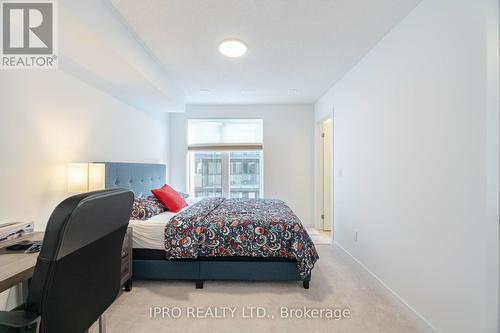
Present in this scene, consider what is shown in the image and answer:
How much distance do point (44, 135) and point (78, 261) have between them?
1658mm

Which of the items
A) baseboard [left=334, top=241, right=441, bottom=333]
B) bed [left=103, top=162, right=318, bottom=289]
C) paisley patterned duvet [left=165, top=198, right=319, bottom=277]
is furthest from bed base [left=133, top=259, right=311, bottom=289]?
baseboard [left=334, top=241, right=441, bottom=333]

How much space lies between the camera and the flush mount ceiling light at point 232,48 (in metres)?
2.28

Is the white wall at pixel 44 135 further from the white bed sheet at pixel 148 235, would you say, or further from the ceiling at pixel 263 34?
the ceiling at pixel 263 34

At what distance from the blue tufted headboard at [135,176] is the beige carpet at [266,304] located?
1168 mm

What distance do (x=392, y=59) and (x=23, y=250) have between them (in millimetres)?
3225

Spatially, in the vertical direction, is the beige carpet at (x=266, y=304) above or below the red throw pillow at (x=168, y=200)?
below

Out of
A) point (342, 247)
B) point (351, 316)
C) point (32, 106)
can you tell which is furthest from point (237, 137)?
point (351, 316)

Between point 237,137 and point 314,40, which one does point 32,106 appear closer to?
point 314,40

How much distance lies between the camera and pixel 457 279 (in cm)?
142

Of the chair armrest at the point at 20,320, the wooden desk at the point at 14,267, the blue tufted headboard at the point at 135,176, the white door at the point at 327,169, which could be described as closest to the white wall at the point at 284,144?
the white door at the point at 327,169

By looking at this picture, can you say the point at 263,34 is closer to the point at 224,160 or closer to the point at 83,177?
the point at 83,177

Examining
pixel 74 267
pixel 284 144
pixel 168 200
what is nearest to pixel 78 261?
pixel 74 267

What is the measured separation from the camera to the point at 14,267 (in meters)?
1.12

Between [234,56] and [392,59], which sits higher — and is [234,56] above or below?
above
